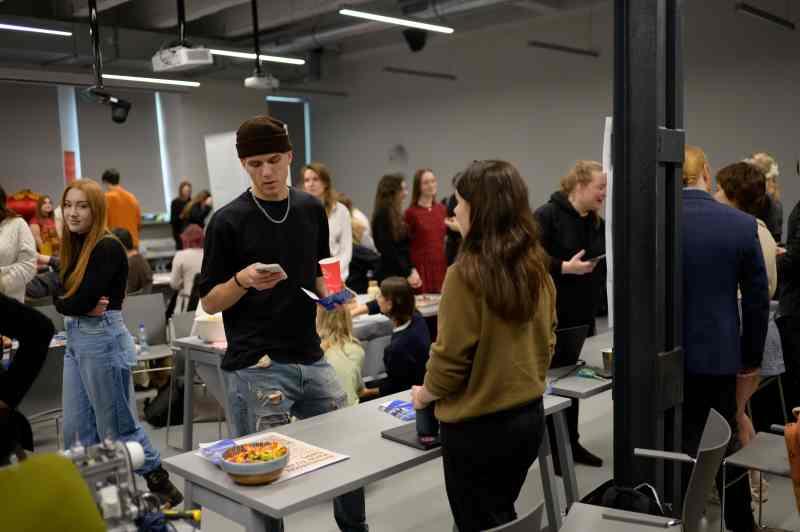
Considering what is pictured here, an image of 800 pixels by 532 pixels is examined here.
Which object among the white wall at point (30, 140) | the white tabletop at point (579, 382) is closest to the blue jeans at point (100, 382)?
the white tabletop at point (579, 382)

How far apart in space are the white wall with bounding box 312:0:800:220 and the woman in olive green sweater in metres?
6.45

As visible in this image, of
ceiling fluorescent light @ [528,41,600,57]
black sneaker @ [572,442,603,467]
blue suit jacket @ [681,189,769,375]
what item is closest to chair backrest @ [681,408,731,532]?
blue suit jacket @ [681,189,769,375]

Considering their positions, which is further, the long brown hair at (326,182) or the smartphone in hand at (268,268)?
the long brown hair at (326,182)

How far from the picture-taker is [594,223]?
377 centimetres

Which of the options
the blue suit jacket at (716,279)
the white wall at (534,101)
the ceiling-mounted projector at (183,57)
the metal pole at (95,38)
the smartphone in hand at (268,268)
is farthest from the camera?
the white wall at (534,101)

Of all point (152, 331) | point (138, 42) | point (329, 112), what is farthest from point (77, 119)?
point (152, 331)

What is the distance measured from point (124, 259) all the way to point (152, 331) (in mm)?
1796

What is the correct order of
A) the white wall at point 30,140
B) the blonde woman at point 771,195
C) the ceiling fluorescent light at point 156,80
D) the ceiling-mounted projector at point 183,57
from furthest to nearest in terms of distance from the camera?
the white wall at point 30,140
the ceiling fluorescent light at point 156,80
the ceiling-mounted projector at point 183,57
the blonde woman at point 771,195

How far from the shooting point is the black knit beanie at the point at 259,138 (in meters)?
2.40

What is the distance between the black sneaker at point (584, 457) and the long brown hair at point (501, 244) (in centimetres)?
232

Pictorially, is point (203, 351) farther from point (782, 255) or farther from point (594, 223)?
point (782, 255)

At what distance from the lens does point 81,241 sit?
344 centimetres

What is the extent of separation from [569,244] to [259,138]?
1.82 metres

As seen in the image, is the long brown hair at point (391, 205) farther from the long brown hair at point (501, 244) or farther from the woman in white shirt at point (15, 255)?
the long brown hair at point (501, 244)
